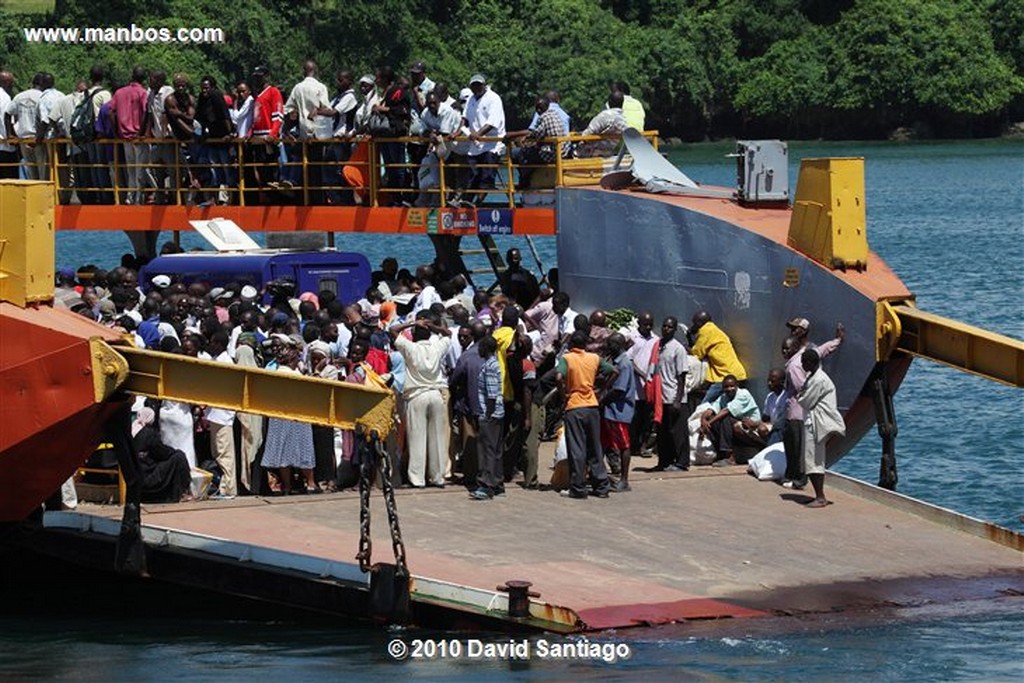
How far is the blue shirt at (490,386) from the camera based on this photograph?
19.8 meters

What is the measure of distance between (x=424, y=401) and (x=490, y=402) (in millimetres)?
753

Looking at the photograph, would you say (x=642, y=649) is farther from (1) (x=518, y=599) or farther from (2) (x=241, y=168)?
(2) (x=241, y=168)

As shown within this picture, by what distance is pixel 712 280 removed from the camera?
22.7m

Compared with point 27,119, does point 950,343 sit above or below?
below

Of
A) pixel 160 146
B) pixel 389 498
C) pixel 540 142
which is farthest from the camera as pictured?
pixel 160 146

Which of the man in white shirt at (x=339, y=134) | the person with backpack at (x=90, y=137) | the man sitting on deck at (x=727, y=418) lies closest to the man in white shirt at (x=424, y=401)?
the man sitting on deck at (x=727, y=418)

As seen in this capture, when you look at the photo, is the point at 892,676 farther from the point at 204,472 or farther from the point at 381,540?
the point at 204,472

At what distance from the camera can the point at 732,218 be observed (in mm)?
22750

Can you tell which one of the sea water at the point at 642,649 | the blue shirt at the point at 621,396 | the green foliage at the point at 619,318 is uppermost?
the green foliage at the point at 619,318

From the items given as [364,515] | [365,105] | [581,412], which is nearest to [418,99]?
[365,105]

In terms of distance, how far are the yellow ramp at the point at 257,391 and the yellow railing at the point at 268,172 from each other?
811 centimetres

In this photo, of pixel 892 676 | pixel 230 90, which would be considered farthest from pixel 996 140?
pixel 892 676

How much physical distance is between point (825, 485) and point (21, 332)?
790 centimetres

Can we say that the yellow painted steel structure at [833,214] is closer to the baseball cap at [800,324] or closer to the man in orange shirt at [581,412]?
the baseball cap at [800,324]
